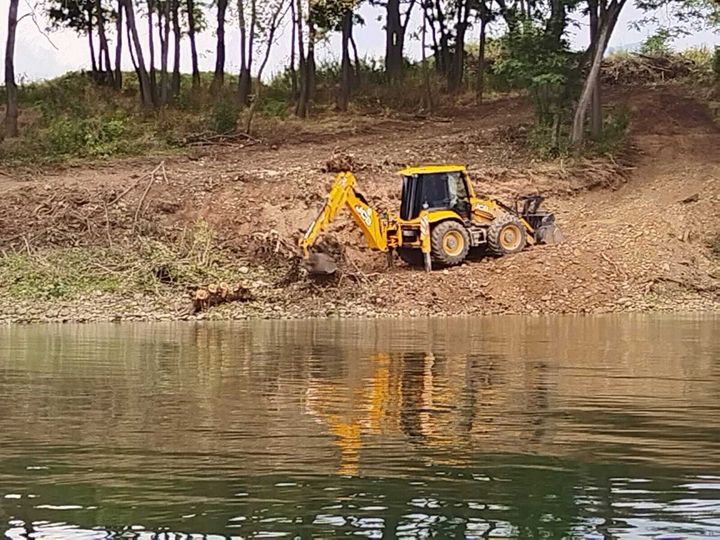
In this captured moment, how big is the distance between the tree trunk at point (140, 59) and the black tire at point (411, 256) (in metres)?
18.8

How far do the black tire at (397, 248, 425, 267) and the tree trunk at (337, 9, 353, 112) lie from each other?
17.9 metres

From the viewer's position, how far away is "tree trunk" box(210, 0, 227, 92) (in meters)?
46.3

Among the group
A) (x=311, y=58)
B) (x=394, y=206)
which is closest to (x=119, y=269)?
(x=394, y=206)

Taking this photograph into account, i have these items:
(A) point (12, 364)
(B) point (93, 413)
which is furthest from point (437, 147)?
(B) point (93, 413)

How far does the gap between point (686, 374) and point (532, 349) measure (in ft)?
12.1

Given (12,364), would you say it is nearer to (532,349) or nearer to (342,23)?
(532,349)

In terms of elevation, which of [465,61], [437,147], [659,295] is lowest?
[659,295]

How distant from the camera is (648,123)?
39.4m

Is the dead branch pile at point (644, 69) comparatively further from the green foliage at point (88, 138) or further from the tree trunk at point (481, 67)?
the green foliage at point (88, 138)

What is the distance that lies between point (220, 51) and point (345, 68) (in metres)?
5.24

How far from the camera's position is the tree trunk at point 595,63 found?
3491 centimetres

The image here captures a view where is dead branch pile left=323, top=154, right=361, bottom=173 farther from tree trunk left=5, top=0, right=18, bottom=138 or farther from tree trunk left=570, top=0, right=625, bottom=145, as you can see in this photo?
tree trunk left=5, top=0, right=18, bottom=138

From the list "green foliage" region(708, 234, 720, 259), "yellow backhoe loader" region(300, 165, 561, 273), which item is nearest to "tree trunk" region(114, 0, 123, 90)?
"yellow backhoe loader" region(300, 165, 561, 273)

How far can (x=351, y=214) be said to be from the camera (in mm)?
28250
